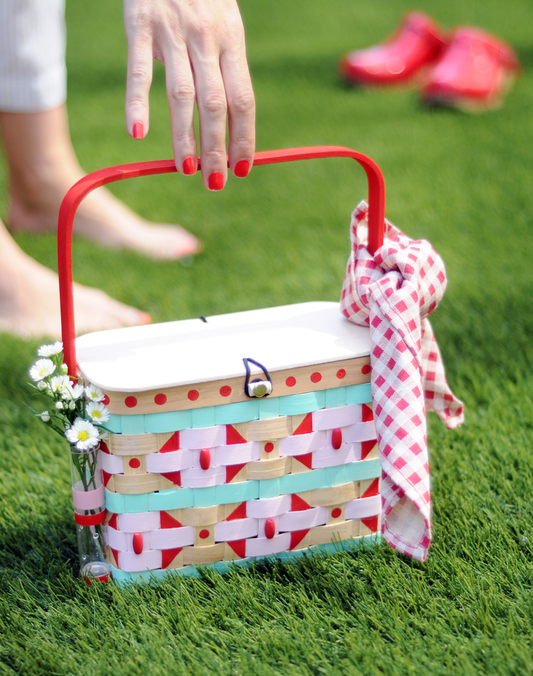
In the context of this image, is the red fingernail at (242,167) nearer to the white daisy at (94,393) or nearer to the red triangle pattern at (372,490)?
the white daisy at (94,393)

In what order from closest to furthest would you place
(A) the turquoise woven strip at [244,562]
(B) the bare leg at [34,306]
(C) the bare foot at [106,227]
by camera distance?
(A) the turquoise woven strip at [244,562] → (B) the bare leg at [34,306] → (C) the bare foot at [106,227]

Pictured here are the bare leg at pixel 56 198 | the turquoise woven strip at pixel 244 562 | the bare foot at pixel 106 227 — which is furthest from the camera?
the bare foot at pixel 106 227

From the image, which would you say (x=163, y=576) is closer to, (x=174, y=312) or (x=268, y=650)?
(x=268, y=650)

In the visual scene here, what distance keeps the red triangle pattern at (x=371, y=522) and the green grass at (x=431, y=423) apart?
7cm

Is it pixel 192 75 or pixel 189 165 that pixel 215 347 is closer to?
pixel 189 165

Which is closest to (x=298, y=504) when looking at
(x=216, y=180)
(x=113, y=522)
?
(x=113, y=522)

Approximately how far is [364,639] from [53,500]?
1.87 ft

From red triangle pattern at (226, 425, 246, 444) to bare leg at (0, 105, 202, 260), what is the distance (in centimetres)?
122

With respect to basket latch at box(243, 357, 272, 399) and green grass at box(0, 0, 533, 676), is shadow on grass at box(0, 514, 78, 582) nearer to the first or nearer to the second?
green grass at box(0, 0, 533, 676)

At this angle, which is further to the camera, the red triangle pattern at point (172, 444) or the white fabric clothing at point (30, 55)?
the white fabric clothing at point (30, 55)

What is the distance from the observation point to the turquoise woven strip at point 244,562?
3.39 ft

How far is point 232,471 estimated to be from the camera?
40.1 inches

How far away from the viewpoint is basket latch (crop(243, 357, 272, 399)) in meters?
0.97

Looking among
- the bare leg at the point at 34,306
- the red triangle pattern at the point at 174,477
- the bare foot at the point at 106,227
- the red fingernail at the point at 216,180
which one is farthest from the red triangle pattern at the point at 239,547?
the bare foot at the point at 106,227
